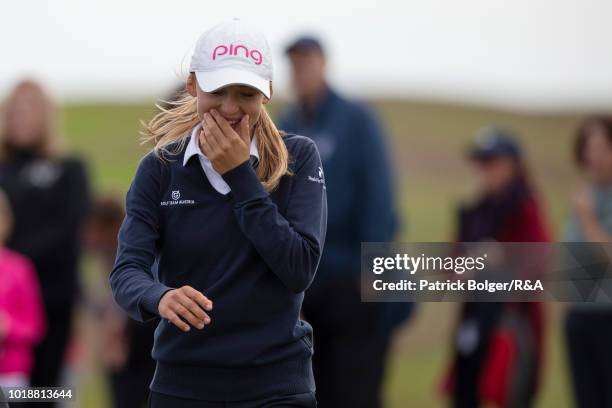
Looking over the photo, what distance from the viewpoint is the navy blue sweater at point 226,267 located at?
3980mm

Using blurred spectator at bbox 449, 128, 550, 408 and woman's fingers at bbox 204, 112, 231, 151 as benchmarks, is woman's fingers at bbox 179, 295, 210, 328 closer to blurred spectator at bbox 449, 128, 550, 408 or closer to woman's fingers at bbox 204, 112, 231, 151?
woman's fingers at bbox 204, 112, 231, 151

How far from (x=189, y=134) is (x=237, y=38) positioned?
35 cm

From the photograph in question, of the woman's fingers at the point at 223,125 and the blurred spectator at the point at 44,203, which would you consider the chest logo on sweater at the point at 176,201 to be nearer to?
the woman's fingers at the point at 223,125

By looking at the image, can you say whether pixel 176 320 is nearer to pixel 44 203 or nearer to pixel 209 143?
pixel 209 143

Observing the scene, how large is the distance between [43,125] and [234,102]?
5.28 meters

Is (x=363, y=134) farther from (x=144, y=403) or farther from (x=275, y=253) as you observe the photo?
(x=275, y=253)

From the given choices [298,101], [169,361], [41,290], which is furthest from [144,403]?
[169,361]

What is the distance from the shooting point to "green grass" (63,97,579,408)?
13859 mm

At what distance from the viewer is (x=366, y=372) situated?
7.91 metres

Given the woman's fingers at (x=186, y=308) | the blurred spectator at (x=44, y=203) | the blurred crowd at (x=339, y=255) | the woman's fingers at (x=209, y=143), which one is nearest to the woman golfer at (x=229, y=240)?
the woman's fingers at (x=209, y=143)

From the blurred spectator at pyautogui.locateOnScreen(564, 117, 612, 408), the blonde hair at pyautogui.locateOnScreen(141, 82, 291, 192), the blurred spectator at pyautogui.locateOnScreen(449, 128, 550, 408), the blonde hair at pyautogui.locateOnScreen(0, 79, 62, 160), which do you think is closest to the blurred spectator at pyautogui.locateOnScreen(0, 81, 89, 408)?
the blonde hair at pyautogui.locateOnScreen(0, 79, 62, 160)

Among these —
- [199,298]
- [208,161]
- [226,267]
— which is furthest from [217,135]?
[199,298]

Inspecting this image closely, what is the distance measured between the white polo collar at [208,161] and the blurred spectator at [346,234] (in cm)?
360

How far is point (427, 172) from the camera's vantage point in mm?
38625
